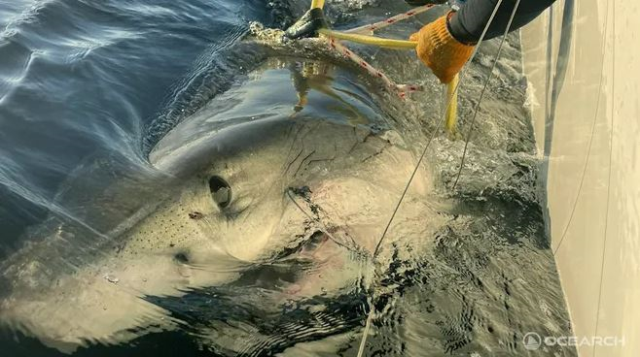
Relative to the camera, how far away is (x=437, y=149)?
10.5 ft

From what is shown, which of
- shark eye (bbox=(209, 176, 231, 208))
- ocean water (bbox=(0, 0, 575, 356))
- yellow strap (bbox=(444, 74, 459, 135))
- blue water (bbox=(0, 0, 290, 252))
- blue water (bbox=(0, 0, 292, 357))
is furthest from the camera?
yellow strap (bbox=(444, 74, 459, 135))

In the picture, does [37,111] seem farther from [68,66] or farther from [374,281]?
[374,281]

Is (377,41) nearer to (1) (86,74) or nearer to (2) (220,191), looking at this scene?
(2) (220,191)

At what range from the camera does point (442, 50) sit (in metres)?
2.76

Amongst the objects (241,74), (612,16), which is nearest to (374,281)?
(612,16)

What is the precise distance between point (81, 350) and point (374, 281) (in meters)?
1.07

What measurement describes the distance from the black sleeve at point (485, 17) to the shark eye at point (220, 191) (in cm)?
120

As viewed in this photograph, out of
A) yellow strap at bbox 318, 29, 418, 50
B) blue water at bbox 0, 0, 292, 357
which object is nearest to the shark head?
blue water at bbox 0, 0, 292, 357

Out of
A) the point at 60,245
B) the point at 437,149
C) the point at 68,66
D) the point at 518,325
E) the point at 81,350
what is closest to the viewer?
the point at 81,350

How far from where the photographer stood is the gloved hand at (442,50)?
2.73 m

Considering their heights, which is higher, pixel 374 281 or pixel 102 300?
pixel 374 281

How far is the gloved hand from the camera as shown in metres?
2.73

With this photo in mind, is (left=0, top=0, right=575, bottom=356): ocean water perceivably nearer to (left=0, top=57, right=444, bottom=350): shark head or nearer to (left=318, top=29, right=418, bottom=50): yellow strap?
(left=0, top=57, right=444, bottom=350): shark head

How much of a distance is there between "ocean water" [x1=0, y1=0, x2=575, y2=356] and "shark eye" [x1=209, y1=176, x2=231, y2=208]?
19 cm
